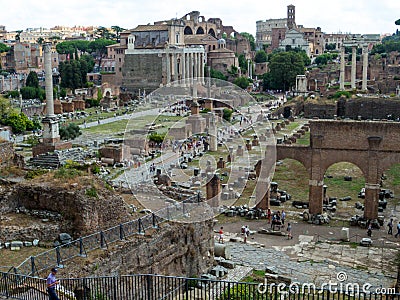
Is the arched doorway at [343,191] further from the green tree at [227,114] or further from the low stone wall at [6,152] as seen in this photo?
the green tree at [227,114]

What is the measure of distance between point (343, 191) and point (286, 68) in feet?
167

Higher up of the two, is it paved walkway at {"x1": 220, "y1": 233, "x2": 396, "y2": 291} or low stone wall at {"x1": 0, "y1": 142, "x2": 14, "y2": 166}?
low stone wall at {"x1": 0, "y1": 142, "x2": 14, "y2": 166}

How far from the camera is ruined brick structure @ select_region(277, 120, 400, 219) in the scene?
77.3 ft

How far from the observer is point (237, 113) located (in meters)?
62.0

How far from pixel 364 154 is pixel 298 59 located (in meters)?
56.6

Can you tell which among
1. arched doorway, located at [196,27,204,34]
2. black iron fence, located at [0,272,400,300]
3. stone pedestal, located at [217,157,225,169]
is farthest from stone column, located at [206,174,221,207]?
arched doorway, located at [196,27,204,34]

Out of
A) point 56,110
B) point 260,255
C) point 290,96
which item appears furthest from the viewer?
point 290,96

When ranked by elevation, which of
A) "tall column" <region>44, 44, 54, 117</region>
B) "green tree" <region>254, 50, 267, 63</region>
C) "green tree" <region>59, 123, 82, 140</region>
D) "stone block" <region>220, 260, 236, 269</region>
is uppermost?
"green tree" <region>254, 50, 267, 63</region>

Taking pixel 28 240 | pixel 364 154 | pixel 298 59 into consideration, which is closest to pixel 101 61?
pixel 298 59

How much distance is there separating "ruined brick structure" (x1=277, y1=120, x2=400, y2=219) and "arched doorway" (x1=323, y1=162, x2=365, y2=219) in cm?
159

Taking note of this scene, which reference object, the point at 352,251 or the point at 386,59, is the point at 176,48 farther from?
the point at 352,251

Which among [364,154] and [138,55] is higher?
[138,55]

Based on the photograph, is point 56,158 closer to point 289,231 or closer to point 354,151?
point 289,231

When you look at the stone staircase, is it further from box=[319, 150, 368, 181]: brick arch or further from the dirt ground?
box=[319, 150, 368, 181]: brick arch
